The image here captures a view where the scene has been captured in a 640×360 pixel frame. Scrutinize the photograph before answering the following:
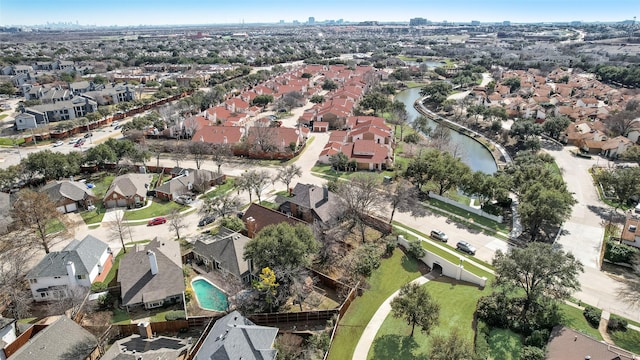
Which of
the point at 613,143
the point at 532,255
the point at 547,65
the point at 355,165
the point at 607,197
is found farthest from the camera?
the point at 547,65

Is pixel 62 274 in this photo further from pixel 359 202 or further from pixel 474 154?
pixel 474 154

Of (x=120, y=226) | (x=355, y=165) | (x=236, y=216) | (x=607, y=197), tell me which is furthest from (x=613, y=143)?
(x=120, y=226)

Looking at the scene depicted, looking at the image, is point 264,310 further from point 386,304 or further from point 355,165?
point 355,165

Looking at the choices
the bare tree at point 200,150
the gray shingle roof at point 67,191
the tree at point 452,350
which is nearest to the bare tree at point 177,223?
the gray shingle roof at point 67,191

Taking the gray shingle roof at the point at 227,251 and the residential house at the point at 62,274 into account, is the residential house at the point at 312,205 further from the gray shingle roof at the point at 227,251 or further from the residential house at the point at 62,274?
the residential house at the point at 62,274

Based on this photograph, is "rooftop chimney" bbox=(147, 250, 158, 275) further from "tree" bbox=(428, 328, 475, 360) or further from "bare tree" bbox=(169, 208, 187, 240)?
"tree" bbox=(428, 328, 475, 360)
